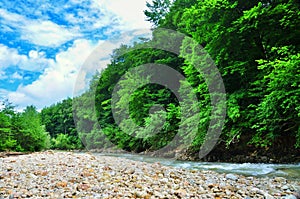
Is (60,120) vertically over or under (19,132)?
over

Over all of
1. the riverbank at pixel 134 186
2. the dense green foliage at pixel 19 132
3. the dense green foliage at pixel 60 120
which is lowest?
the riverbank at pixel 134 186

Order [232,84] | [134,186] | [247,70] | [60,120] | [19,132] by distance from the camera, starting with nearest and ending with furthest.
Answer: [134,186], [247,70], [232,84], [19,132], [60,120]

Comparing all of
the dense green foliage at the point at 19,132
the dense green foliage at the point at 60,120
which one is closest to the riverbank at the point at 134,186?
the dense green foliage at the point at 19,132

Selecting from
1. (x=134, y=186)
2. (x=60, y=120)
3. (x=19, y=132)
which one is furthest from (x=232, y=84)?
(x=60, y=120)

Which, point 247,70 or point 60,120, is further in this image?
point 60,120

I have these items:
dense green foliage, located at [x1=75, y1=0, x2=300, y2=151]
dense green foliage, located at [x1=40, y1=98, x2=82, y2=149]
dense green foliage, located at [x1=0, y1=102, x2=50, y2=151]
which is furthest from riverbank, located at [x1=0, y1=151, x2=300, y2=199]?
dense green foliage, located at [x1=40, y1=98, x2=82, y2=149]

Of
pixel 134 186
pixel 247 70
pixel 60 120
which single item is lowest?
pixel 134 186

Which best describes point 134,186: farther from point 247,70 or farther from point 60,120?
point 60,120

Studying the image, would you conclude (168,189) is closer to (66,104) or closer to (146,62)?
(146,62)

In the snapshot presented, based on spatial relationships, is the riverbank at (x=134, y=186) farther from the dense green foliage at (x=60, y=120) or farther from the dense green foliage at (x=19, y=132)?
the dense green foliage at (x=60, y=120)

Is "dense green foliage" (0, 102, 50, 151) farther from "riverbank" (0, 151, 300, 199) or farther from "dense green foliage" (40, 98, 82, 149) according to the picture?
"dense green foliage" (40, 98, 82, 149)

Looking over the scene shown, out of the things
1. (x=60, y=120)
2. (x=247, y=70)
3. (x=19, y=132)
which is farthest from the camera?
(x=60, y=120)

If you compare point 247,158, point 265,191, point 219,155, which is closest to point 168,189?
point 265,191

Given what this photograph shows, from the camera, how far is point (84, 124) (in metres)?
29.8
